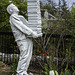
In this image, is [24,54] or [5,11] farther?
[5,11]

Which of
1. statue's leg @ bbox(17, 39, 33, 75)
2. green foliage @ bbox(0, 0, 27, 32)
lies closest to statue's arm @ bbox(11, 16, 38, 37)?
statue's leg @ bbox(17, 39, 33, 75)

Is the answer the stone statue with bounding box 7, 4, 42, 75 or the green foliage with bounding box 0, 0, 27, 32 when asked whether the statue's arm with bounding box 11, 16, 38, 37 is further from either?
the green foliage with bounding box 0, 0, 27, 32

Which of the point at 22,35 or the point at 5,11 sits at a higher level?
the point at 5,11

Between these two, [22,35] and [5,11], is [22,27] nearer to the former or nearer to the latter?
[22,35]


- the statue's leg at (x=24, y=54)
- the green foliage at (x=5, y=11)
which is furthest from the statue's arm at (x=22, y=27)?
the green foliage at (x=5, y=11)

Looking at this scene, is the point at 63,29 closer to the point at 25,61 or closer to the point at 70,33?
the point at 70,33

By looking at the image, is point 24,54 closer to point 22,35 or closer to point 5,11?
point 22,35

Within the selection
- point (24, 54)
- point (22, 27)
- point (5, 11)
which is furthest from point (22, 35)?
point (5, 11)

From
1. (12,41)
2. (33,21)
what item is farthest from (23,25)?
(12,41)

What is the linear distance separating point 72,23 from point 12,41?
3328mm

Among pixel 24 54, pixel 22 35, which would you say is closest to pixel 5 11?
pixel 22 35

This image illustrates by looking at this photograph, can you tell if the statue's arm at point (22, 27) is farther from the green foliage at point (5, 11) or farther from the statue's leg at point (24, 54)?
the green foliage at point (5, 11)

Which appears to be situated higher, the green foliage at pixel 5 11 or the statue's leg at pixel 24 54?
the green foliage at pixel 5 11

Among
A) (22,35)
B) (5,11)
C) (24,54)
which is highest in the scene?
(5,11)
